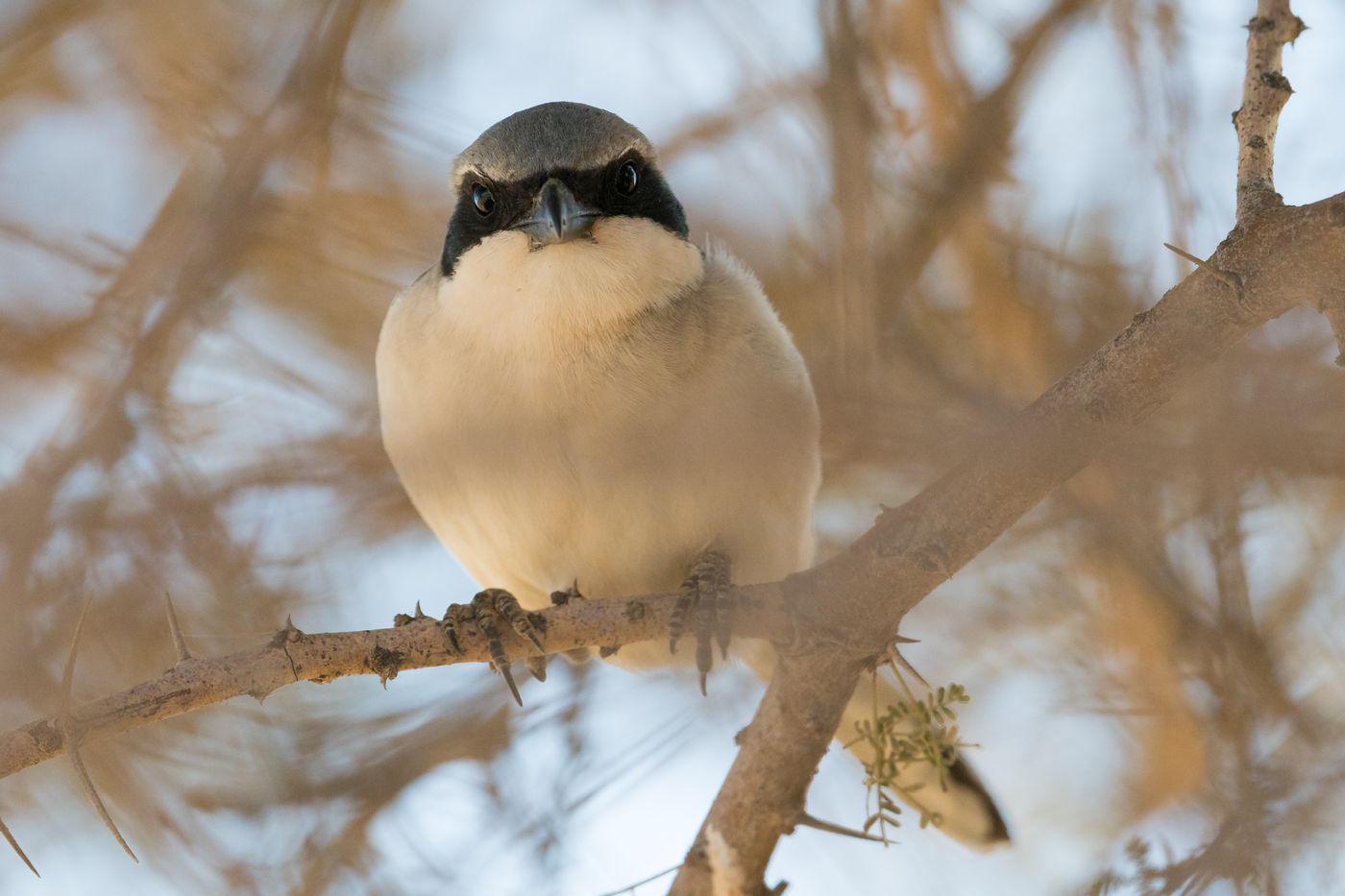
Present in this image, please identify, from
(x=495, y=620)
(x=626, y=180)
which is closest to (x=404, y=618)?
(x=495, y=620)

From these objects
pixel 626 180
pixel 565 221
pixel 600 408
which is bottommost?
pixel 600 408

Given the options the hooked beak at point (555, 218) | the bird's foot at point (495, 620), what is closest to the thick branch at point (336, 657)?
the bird's foot at point (495, 620)

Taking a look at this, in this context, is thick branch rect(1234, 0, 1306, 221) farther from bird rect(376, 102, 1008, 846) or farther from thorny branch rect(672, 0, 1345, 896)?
bird rect(376, 102, 1008, 846)

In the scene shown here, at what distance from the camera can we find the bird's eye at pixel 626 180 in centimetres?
341

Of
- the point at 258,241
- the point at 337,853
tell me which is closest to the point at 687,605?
the point at 337,853

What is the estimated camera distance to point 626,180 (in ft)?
11.3

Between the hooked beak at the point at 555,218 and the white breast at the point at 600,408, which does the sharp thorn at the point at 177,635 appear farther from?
the hooked beak at the point at 555,218

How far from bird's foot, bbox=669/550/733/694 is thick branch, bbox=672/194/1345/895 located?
0.16 metres

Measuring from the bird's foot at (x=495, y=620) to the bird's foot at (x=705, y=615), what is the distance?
0.34 meters

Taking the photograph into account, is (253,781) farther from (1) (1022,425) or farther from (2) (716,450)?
(1) (1022,425)

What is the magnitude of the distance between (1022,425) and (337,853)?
230cm

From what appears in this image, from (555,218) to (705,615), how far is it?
1068 millimetres

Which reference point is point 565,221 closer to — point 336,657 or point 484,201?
point 484,201

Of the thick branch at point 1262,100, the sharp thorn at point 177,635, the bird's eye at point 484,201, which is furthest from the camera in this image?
the bird's eye at point 484,201
